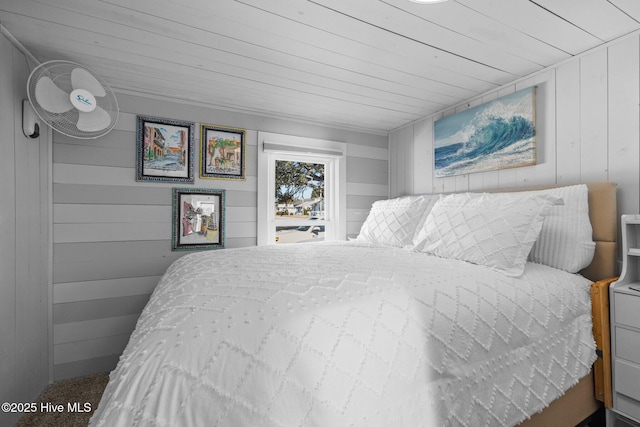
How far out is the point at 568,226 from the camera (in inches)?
65.1

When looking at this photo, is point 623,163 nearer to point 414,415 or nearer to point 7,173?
point 414,415

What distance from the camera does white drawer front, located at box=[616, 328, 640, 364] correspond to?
133 centimetres

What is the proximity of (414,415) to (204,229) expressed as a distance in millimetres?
2235

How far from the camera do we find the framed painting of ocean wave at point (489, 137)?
212 cm

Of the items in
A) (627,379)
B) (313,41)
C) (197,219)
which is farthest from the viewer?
(197,219)

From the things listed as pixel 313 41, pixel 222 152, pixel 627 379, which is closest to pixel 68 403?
pixel 222 152

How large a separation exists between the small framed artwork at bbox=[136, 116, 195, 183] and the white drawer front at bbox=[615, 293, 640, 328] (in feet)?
9.20

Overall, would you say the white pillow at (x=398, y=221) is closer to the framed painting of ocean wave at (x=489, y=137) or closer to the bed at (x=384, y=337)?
the framed painting of ocean wave at (x=489, y=137)

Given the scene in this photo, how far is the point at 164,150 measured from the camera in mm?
2516

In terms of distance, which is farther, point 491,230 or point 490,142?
point 490,142

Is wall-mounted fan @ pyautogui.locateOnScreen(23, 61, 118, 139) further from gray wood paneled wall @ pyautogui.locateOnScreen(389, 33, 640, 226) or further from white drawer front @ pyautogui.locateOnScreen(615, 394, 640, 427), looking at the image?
white drawer front @ pyautogui.locateOnScreen(615, 394, 640, 427)

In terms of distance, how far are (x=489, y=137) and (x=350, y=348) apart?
2168 millimetres

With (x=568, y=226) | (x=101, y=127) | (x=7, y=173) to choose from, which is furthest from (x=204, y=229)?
(x=568, y=226)

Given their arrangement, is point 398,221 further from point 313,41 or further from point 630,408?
point 630,408
